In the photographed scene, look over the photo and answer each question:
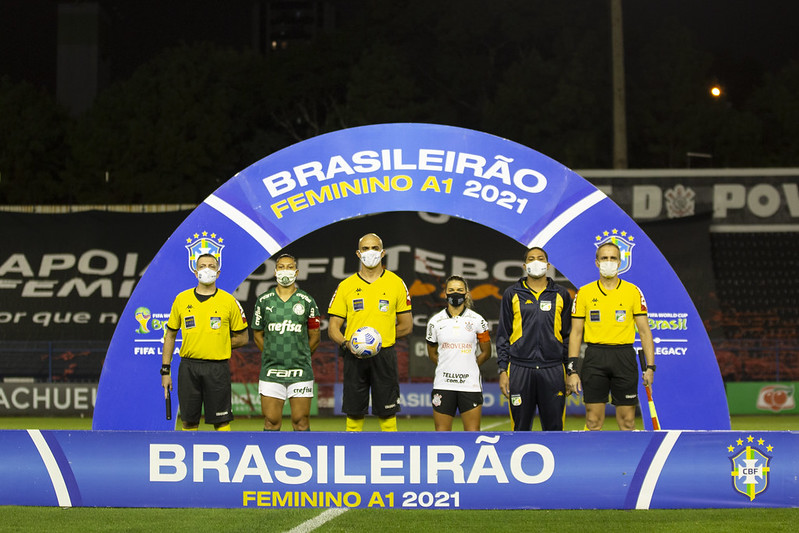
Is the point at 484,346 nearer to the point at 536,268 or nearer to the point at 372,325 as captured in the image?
the point at 536,268

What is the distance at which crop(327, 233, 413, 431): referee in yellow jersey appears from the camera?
8414 mm

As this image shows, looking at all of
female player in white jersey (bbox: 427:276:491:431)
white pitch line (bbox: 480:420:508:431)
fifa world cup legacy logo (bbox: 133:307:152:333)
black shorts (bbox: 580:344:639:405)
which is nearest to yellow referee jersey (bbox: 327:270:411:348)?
female player in white jersey (bbox: 427:276:491:431)

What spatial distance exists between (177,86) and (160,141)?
2686 millimetres

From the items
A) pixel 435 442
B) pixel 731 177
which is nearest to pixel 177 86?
pixel 731 177

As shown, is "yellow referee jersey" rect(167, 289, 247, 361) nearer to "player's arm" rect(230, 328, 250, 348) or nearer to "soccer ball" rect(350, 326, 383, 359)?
"player's arm" rect(230, 328, 250, 348)

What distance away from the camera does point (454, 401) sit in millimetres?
8336

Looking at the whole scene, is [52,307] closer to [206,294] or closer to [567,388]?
[206,294]

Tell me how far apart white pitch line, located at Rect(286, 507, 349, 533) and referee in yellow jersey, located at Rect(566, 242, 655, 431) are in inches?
86.7

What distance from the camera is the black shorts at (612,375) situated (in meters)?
8.27

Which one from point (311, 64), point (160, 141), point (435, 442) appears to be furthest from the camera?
point (311, 64)

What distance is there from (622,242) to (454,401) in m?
2.26

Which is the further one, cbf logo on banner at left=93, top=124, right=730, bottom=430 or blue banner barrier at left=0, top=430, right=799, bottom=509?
cbf logo on banner at left=93, top=124, right=730, bottom=430

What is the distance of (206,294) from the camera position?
8.65 m

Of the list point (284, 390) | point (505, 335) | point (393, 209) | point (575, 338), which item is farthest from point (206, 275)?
point (575, 338)
